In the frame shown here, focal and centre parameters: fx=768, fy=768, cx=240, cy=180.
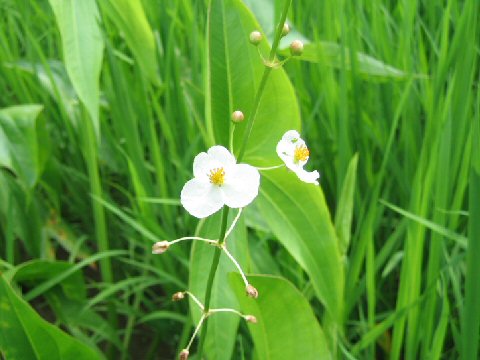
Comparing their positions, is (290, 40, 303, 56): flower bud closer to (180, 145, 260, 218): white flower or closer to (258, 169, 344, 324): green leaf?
(180, 145, 260, 218): white flower

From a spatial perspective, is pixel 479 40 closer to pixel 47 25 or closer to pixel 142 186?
pixel 142 186

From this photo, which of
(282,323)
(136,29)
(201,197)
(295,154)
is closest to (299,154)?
(295,154)

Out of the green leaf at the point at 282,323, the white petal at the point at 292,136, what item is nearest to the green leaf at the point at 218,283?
the green leaf at the point at 282,323

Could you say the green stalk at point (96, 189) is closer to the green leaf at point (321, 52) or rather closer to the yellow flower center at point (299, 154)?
the green leaf at point (321, 52)

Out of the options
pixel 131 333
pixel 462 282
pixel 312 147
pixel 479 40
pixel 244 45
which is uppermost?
pixel 244 45

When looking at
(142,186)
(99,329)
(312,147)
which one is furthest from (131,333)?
(312,147)

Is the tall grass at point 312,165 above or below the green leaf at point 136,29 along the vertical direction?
below

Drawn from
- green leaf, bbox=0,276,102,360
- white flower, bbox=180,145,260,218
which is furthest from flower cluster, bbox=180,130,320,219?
green leaf, bbox=0,276,102,360
